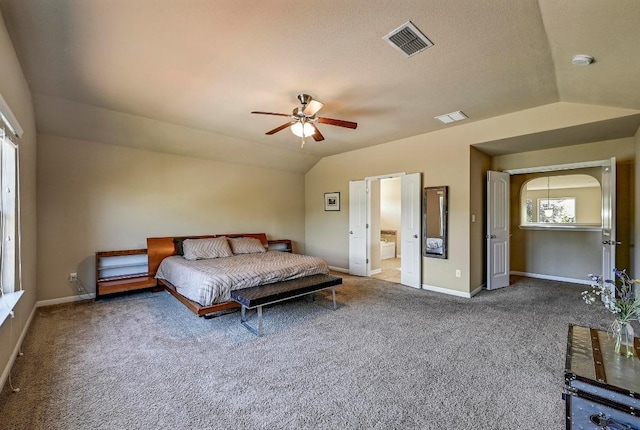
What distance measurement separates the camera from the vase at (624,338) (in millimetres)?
1655

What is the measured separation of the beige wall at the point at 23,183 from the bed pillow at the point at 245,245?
8.68 feet

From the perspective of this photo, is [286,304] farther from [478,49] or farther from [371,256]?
[478,49]

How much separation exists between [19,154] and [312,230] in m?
5.19

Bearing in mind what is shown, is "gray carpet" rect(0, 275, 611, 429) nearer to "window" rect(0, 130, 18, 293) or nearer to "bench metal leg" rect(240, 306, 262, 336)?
"bench metal leg" rect(240, 306, 262, 336)

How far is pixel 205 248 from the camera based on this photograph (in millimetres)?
4805

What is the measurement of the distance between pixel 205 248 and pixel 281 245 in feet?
6.93

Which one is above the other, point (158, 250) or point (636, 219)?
point (636, 219)

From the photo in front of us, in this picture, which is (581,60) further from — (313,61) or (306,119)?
(306,119)

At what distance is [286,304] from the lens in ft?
13.2

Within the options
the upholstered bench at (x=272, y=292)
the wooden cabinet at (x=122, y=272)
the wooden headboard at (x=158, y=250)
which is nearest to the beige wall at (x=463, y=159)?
the upholstered bench at (x=272, y=292)

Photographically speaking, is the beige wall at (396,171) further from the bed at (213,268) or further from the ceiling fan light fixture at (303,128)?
the ceiling fan light fixture at (303,128)

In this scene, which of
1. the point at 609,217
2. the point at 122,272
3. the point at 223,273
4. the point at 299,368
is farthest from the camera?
the point at 122,272

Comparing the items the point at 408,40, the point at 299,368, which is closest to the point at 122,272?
the point at 299,368

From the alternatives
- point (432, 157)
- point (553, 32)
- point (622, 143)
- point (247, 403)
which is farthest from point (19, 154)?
point (622, 143)
